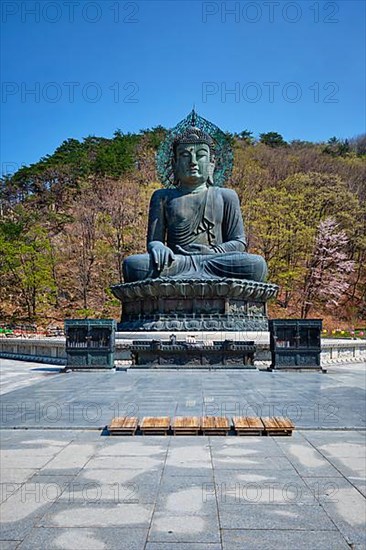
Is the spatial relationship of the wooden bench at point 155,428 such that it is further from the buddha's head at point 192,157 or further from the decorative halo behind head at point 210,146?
the decorative halo behind head at point 210,146

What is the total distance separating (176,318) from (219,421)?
9.40m

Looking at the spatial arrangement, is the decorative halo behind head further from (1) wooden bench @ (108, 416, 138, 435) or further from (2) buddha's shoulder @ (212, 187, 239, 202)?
(1) wooden bench @ (108, 416, 138, 435)

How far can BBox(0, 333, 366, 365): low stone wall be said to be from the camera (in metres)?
12.5

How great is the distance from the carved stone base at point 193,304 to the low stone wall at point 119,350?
1.09 meters

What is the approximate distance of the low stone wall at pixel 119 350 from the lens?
1249 centimetres

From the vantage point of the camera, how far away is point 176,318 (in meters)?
14.5

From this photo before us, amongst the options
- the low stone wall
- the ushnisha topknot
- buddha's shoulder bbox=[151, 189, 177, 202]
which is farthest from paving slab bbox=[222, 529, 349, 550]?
the ushnisha topknot

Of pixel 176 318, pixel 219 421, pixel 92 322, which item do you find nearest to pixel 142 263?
pixel 176 318

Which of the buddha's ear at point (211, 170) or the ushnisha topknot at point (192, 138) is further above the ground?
the ushnisha topknot at point (192, 138)

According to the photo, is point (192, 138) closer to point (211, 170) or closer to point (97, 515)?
point (211, 170)

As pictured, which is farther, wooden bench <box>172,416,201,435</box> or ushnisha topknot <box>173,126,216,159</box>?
ushnisha topknot <box>173,126,216,159</box>

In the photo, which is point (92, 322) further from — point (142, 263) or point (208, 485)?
A: point (208, 485)

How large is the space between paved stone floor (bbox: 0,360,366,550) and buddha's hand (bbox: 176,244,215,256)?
961 centimetres

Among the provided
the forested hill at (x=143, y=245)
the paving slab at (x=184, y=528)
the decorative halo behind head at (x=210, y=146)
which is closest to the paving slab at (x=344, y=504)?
the paving slab at (x=184, y=528)
